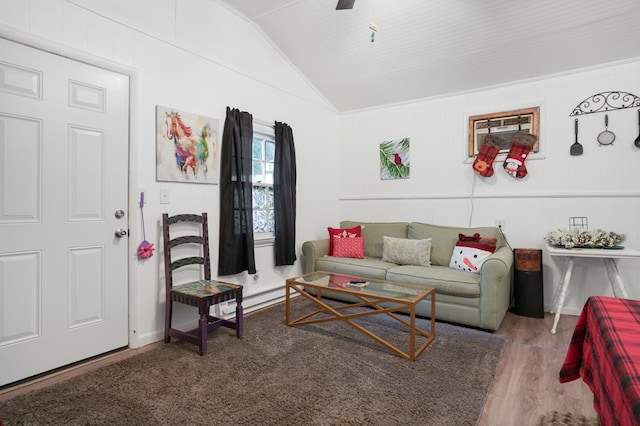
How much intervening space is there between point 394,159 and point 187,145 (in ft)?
8.28

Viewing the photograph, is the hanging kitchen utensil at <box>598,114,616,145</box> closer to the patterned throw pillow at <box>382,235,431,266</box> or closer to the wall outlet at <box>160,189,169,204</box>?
the patterned throw pillow at <box>382,235,431,266</box>

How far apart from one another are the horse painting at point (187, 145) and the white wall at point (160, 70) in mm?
117

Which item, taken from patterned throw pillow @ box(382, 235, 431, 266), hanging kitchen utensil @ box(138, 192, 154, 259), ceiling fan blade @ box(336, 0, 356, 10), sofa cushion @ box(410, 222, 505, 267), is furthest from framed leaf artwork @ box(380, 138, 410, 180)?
hanging kitchen utensil @ box(138, 192, 154, 259)

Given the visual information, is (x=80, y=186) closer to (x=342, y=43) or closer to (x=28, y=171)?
Answer: (x=28, y=171)

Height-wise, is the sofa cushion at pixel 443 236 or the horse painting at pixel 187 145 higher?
the horse painting at pixel 187 145

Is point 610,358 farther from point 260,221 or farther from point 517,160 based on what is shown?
point 260,221

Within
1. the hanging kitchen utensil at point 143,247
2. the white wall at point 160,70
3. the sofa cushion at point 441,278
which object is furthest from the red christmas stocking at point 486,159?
the hanging kitchen utensil at point 143,247

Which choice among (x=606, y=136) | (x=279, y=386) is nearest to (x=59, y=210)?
(x=279, y=386)

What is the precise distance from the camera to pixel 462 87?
12.4 feet

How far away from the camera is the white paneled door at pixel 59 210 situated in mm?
1958

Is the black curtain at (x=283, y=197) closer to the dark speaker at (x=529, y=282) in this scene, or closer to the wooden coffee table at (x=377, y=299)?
the wooden coffee table at (x=377, y=299)

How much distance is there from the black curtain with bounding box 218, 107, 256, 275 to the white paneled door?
821 millimetres

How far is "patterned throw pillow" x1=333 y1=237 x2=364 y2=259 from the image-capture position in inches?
151

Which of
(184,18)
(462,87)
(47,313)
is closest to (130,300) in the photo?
(47,313)
